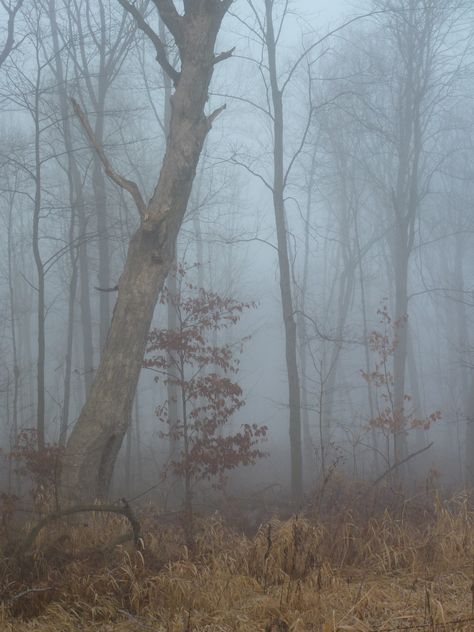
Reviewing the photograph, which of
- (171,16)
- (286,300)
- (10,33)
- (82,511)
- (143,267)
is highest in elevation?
(10,33)

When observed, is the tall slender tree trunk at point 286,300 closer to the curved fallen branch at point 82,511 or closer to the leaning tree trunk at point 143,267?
the leaning tree trunk at point 143,267

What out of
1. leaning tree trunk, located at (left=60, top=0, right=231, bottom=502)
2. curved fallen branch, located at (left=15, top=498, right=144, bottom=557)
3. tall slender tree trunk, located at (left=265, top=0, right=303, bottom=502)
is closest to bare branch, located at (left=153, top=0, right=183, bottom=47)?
leaning tree trunk, located at (left=60, top=0, right=231, bottom=502)

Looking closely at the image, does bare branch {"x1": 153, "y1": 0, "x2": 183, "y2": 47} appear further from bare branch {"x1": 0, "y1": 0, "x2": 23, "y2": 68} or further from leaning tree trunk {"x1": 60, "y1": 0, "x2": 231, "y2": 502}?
bare branch {"x1": 0, "y1": 0, "x2": 23, "y2": 68}

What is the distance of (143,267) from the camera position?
7.86m

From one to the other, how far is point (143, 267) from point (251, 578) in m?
4.04

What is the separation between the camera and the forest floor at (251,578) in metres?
4.38

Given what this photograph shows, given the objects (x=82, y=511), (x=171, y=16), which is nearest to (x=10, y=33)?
(x=171, y=16)

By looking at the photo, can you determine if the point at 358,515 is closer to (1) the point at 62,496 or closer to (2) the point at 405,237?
(1) the point at 62,496

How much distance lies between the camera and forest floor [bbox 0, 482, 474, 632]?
172 inches

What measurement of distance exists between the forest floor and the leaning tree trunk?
3.21 feet

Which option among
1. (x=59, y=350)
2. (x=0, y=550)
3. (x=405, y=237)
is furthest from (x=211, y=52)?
(x=59, y=350)

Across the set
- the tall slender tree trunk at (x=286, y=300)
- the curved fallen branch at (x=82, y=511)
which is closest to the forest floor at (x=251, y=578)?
the curved fallen branch at (x=82, y=511)

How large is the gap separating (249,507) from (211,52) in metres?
6.61

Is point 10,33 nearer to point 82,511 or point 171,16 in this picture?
point 171,16
